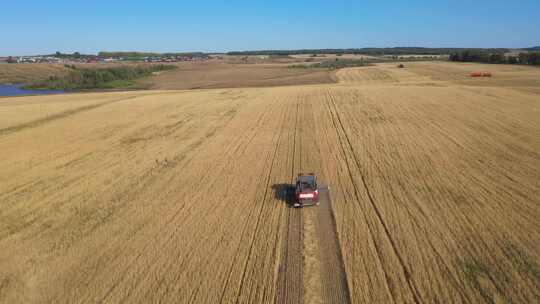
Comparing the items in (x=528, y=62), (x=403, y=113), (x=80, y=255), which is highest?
(x=528, y=62)

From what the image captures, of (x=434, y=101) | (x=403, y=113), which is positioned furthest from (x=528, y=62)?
(x=403, y=113)

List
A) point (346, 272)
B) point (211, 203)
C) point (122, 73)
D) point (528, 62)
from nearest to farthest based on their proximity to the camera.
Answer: point (346, 272) < point (211, 203) < point (528, 62) < point (122, 73)

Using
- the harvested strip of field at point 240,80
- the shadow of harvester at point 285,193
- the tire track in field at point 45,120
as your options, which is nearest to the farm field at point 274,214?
the shadow of harvester at point 285,193

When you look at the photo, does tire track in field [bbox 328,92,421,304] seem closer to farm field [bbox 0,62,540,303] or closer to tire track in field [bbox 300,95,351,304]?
farm field [bbox 0,62,540,303]

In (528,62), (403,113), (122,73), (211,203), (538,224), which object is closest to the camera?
(538,224)

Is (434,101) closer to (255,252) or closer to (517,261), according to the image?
(517,261)

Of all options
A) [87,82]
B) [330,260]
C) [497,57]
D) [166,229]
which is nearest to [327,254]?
[330,260]

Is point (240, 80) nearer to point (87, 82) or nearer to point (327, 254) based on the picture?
point (87, 82)
